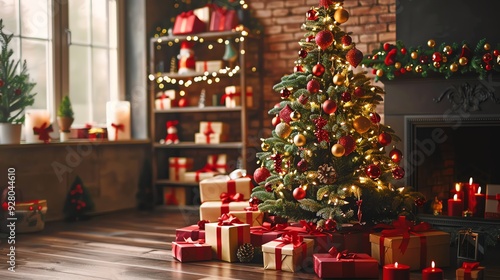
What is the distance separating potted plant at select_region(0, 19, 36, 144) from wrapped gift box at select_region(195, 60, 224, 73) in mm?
1633

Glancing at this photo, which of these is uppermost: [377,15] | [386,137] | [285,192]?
[377,15]

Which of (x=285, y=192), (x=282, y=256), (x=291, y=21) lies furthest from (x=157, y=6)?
(x=282, y=256)

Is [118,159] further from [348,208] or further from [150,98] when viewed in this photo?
[348,208]

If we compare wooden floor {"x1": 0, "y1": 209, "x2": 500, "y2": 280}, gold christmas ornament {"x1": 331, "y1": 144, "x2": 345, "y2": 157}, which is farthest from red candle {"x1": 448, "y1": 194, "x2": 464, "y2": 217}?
gold christmas ornament {"x1": 331, "y1": 144, "x2": 345, "y2": 157}

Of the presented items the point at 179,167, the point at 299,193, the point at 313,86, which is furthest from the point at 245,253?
the point at 179,167

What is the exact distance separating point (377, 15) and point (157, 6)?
2.22 meters

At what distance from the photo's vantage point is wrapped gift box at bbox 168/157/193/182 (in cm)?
673

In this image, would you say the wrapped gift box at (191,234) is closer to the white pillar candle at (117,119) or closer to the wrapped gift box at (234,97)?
the wrapped gift box at (234,97)

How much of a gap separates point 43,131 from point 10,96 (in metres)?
0.42

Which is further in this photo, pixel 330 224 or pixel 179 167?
pixel 179 167

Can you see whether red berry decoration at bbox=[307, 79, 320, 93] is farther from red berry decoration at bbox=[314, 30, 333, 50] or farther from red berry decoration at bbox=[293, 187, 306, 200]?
red berry decoration at bbox=[293, 187, 306, 200]

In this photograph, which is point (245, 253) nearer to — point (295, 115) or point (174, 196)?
point (295, 115)

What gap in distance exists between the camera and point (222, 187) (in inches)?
195

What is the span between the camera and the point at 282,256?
12.6 ft
